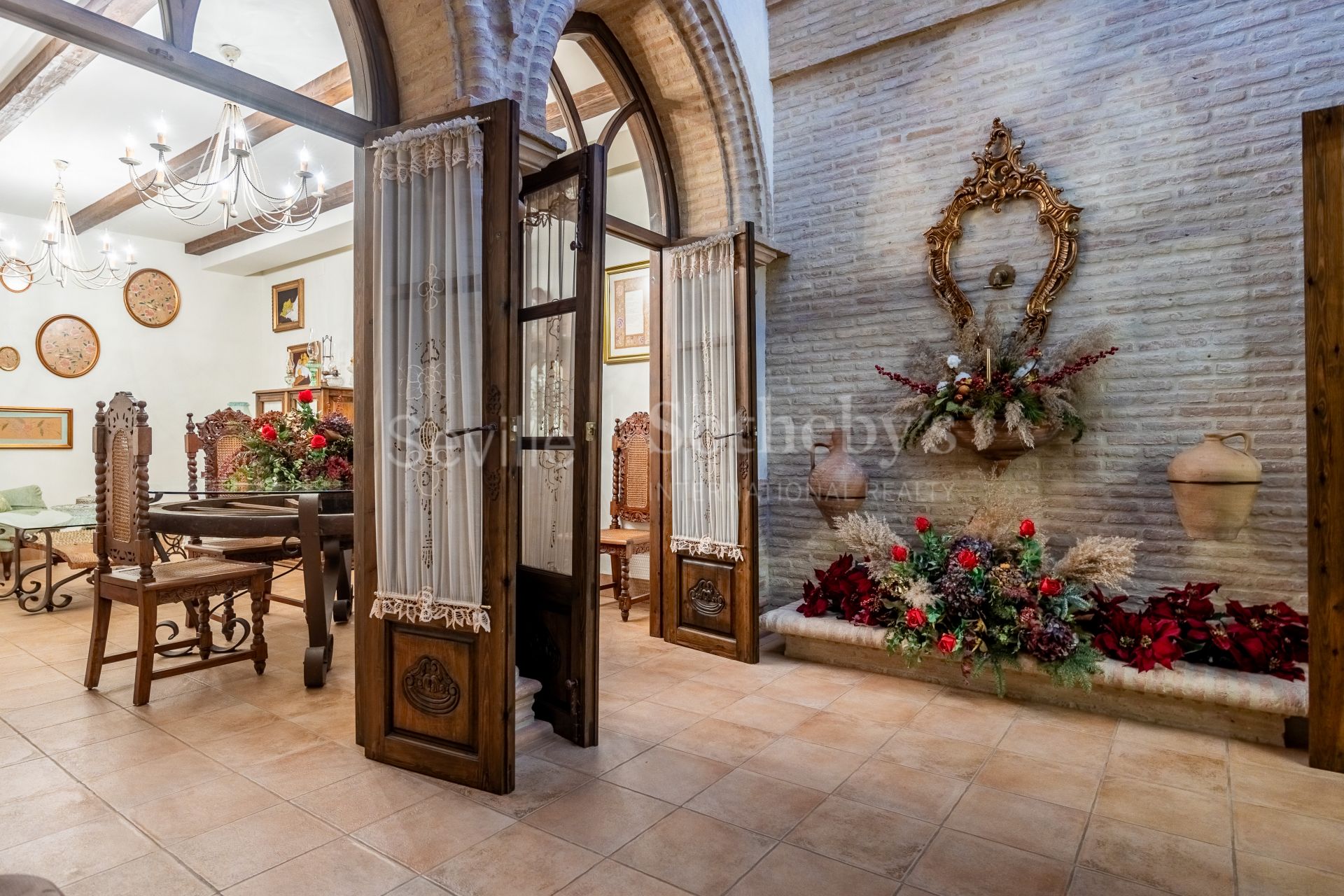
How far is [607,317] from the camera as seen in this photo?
573 centimetres

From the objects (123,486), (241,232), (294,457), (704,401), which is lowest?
(123,486)

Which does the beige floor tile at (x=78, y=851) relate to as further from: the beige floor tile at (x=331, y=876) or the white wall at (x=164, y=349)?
the white wall at (x=164, y=349)

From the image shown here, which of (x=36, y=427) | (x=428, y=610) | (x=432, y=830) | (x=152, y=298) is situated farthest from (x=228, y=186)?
(x=36, y=427)

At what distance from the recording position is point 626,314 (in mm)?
5613

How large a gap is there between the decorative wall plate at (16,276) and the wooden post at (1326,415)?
28.2 ft

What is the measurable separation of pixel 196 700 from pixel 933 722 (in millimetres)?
3100

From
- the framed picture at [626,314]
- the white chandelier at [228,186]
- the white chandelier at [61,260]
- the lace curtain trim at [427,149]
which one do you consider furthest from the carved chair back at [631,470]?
the white chandelier at [61,260]

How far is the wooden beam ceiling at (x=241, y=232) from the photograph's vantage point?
675cm

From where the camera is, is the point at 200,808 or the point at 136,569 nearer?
the point at 200,808

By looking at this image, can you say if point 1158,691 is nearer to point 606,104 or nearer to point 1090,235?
point 1090,235

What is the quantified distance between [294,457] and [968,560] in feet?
10.8

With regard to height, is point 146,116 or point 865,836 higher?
point 146,116

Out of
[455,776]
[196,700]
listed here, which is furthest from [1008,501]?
[196,700]

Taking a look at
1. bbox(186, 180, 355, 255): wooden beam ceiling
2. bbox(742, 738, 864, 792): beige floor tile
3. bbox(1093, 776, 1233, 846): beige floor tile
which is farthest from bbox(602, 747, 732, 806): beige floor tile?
bbox(186, 180, 355, 255): wooden beam ceiling
